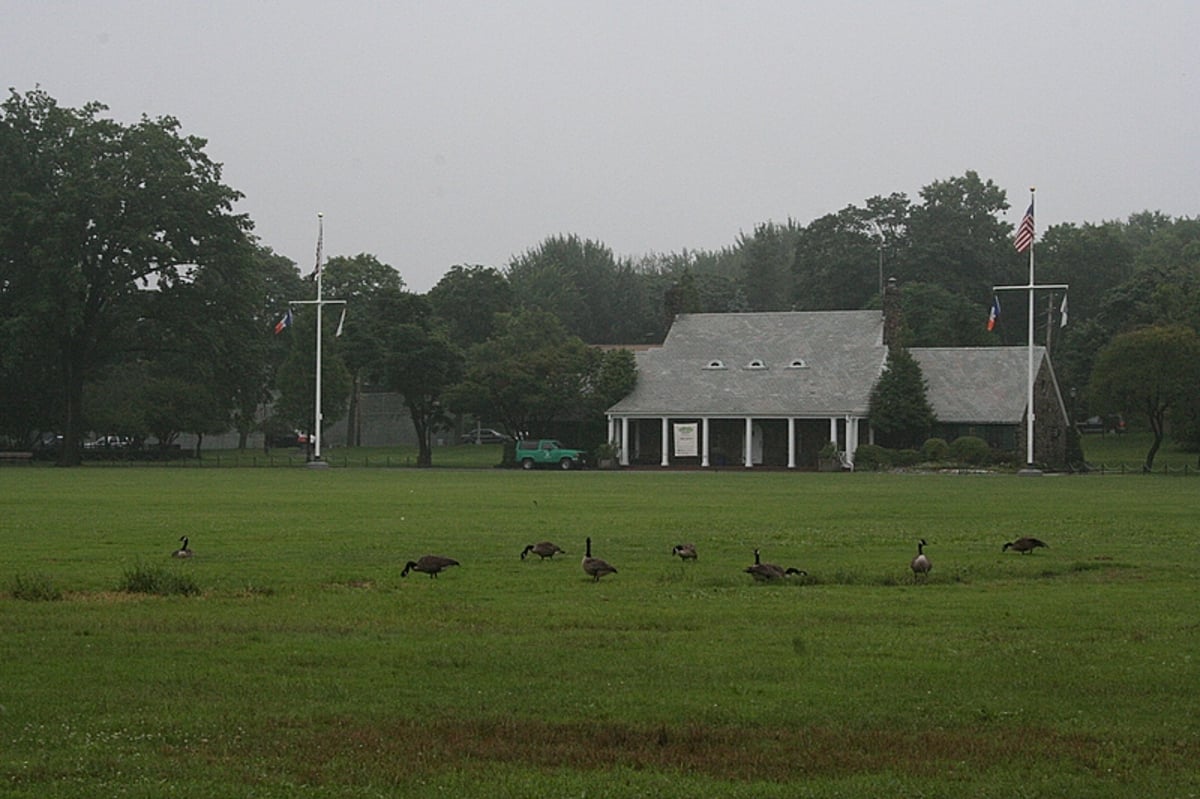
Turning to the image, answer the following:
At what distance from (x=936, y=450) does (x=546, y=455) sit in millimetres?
21174

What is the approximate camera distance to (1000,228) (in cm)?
12362

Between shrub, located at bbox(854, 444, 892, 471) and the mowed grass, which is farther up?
shrub, located at bbox(854, 444, 892, 471)

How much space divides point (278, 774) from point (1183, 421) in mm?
76021

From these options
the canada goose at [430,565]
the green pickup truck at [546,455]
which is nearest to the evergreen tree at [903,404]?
the green pickup truck at [546,455]

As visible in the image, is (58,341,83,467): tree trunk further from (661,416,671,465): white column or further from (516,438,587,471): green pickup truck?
(661,416,671,465): white column

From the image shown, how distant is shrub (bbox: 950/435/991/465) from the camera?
76.9 m

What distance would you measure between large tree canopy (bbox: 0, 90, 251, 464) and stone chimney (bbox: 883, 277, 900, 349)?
36.3m

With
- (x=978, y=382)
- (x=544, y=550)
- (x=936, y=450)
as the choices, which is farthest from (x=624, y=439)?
(x=544, y=550)

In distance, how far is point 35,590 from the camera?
706 inches

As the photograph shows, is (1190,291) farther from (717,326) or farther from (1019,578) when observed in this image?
(1019,578)

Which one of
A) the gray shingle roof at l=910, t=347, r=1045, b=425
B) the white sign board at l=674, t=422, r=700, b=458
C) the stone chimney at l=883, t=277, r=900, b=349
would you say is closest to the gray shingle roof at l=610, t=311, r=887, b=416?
the stone chimney at l=883, t=277, r=900, b=349

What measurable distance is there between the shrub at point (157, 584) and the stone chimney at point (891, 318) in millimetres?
72748

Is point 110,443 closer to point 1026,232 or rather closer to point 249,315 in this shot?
point 249,315

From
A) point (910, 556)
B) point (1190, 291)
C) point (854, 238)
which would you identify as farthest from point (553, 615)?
point (854, 238)
